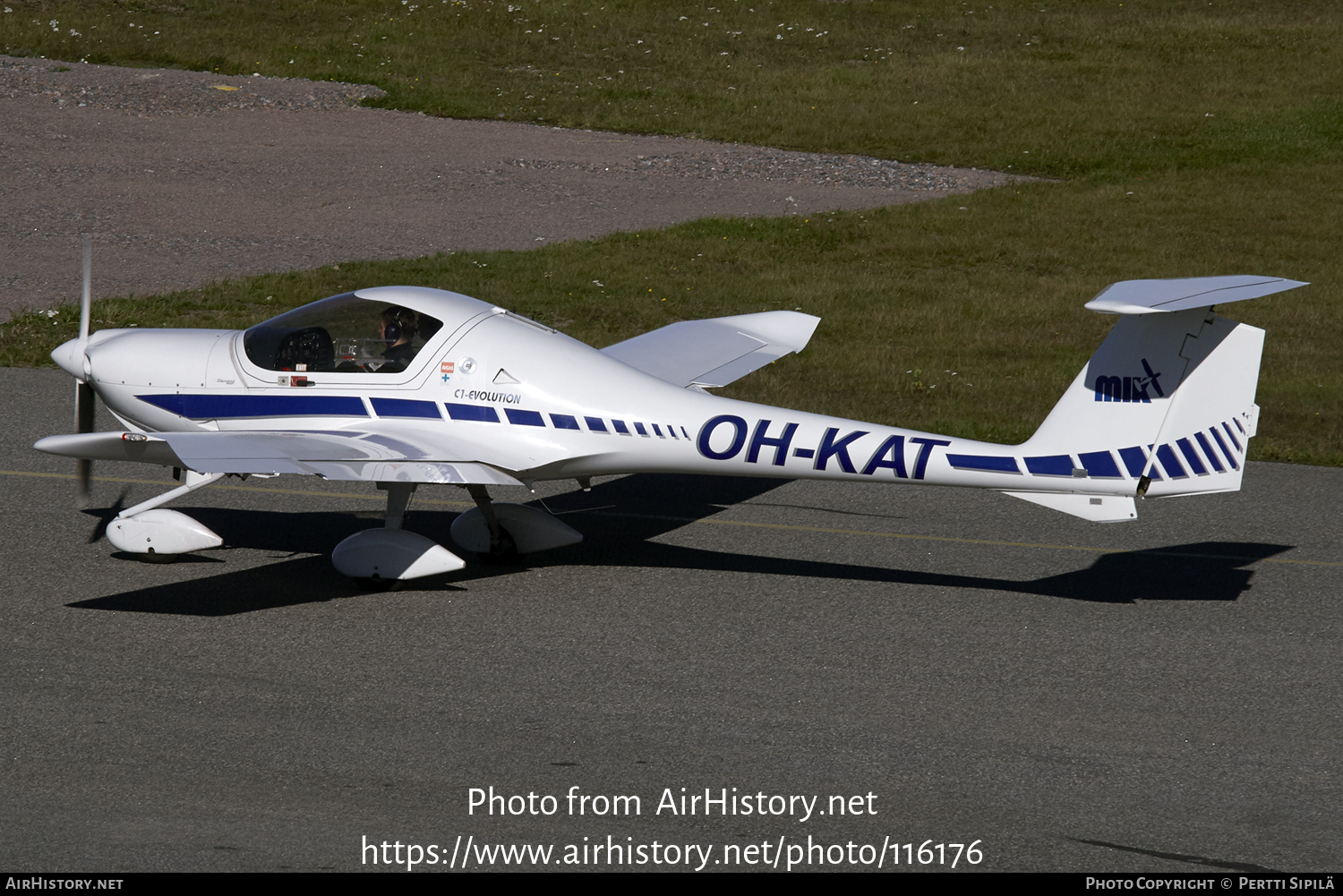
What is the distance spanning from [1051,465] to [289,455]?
5.51m

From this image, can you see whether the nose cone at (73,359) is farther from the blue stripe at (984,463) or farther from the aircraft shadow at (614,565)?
the blue stripe at (984,463)

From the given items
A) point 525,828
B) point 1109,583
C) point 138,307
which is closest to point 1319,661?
point 1109,583

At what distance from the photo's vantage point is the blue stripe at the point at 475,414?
10.9 meters

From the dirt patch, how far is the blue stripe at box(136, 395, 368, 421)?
10888mm

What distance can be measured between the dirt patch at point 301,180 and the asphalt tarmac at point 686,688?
11.4 metres

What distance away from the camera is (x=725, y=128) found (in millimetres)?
34188

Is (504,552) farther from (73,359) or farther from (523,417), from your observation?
(73,359)

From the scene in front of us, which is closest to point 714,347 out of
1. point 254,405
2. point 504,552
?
point 504,552

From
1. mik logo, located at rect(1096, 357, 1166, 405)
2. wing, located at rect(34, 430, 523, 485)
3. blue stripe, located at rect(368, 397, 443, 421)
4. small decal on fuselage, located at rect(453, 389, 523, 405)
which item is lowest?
wing, located at rect(34, 430, 523, 485)

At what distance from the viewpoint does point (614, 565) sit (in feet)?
39.0

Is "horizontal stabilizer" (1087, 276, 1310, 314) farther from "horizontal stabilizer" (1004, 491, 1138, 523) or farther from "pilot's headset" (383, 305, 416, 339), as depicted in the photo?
"pilot's headset" (383, 305, 416, 339)

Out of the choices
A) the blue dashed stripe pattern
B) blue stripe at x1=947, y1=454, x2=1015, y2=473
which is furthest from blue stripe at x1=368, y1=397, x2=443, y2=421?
the blue dashed stripe pattern

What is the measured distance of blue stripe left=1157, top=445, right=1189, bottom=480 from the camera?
9.82m

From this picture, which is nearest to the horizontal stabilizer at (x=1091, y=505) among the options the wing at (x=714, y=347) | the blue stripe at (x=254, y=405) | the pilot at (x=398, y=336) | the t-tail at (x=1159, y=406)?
the t-tail at (x=1159, y=406)
